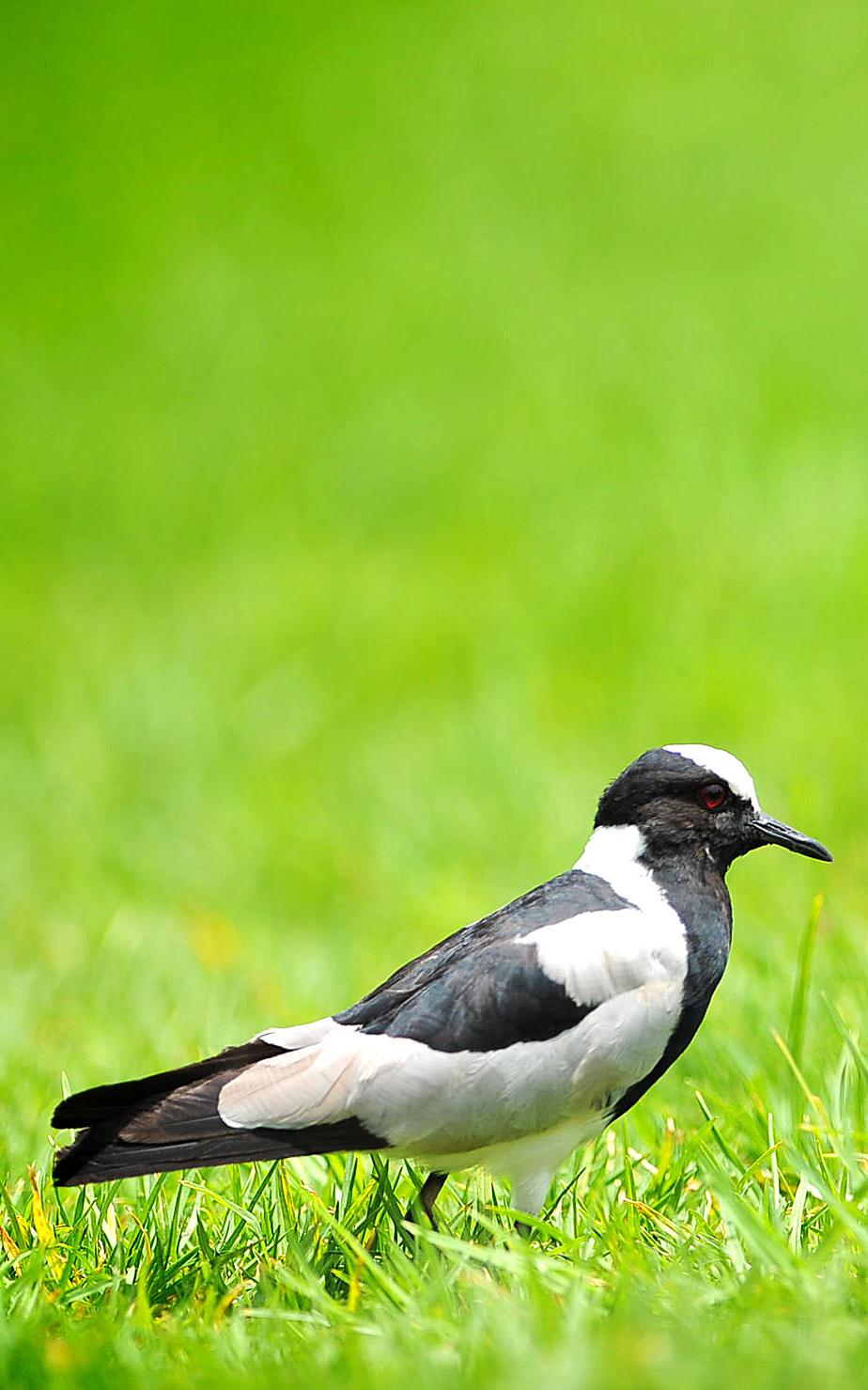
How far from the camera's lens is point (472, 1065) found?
3.19m

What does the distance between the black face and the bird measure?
0.12 m

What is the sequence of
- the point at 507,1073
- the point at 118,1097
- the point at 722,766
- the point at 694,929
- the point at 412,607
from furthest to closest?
the point at 412,607, the point at 722,766, the point at 694,929, the point at 118,1097, the point at 507,1073

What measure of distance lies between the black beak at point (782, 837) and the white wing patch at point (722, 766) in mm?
64

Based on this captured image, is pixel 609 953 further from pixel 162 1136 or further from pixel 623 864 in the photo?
pixel 162 1136

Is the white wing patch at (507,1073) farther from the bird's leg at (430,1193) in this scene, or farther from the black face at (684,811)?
the black face at (684,811)

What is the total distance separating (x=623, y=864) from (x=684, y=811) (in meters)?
0.16

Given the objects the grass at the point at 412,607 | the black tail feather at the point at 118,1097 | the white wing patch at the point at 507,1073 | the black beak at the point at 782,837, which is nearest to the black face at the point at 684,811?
the black beak at the point at 782,837

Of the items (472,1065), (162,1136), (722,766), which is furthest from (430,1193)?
(722,766)

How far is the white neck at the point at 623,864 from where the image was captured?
11.3 feet

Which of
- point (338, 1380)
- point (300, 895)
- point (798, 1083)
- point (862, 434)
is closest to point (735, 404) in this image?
point (862, 434)

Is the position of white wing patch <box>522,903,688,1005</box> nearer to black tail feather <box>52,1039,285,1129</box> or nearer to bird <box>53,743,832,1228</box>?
bird <box>53,743,832,1228</box>

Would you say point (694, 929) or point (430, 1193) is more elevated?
point (694, 929)

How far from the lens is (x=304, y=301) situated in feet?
42.7

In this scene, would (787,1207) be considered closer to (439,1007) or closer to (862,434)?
(439,1007)
